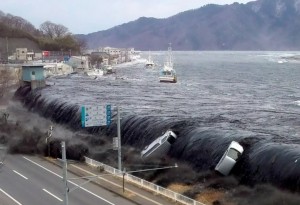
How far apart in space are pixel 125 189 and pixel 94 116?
545 cm

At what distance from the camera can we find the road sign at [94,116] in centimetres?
3158

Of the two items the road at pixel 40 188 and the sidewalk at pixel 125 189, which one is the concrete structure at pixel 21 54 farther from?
the sidewalk at pixel 125 189

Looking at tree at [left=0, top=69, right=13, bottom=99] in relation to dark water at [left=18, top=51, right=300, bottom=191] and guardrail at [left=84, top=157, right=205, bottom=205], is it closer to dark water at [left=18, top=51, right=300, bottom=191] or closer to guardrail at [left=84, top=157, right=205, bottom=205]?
dark water at [left=18, top=51, right=300, bottom=191]

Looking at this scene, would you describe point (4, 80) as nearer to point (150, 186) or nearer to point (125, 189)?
point (125, 189)

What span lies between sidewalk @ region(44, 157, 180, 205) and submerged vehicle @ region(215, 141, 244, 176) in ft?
17.9

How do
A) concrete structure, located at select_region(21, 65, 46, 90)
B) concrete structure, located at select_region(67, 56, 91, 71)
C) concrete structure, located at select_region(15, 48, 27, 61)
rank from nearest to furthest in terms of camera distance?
concrete structure, located at select_region(21, 65, 46, 90) → concrete structure, located at select_region(15, 48, 27, 61) → concrete structure, located at select_region(67, 56, 91, 71)

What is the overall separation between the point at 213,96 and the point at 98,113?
143 feet

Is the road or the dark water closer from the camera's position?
the road

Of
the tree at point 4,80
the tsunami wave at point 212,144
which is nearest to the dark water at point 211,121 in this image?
the tsunami wave at point 212,144

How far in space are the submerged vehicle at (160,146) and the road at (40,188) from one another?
6466 millimetres

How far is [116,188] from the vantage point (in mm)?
29656

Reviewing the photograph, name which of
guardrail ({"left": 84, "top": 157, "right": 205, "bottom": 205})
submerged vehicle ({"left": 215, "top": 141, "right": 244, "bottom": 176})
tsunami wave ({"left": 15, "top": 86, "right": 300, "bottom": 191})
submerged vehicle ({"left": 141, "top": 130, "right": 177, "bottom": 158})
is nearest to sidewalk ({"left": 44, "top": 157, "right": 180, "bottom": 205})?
guardrail ({"left": 84, "top": 157, "right": 205, "bottom": 205})

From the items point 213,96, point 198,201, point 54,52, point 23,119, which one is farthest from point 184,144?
point 54,52

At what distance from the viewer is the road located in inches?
1097
